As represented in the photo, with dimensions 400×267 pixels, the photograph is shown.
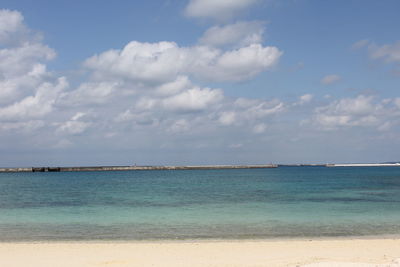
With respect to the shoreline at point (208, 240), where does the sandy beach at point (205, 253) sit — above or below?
above

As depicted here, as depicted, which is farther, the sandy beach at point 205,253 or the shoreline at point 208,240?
the shoreline at point 208,240

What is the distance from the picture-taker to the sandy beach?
45.5 ft

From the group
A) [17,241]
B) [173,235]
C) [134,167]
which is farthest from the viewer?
[134,167]

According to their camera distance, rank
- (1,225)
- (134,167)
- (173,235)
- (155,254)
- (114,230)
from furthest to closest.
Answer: (134,167) → (1,225) → (114,230) → (173,235) → (155,254)

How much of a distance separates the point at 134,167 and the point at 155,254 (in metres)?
186

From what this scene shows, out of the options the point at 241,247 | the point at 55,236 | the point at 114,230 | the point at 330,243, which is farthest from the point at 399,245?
the point at 55,236

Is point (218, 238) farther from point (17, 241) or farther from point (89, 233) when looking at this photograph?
point (17, 241)

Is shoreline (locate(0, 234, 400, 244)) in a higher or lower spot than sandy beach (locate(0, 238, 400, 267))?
lower

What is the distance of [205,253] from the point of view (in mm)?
15555

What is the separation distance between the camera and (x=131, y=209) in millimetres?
31438

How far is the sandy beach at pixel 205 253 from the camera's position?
1387cm

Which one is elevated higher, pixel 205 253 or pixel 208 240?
pixel 205 253

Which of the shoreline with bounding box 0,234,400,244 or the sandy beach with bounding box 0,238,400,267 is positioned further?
the shoreline with bounding box 0,234,400,244

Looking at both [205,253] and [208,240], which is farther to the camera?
[208,240]
